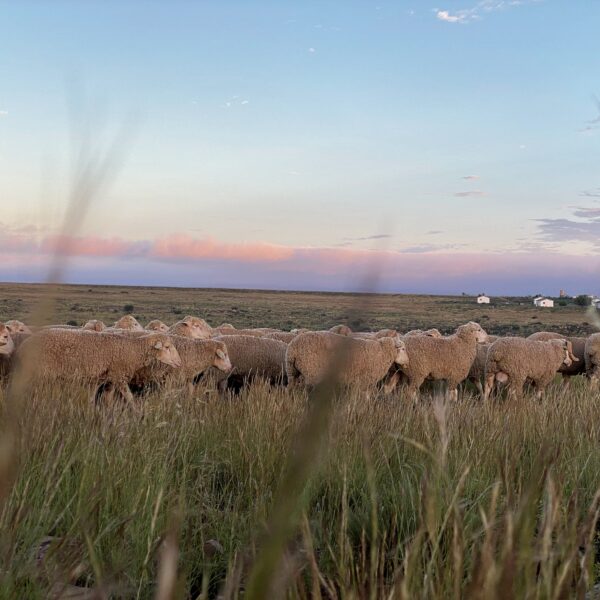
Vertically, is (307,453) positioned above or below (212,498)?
above

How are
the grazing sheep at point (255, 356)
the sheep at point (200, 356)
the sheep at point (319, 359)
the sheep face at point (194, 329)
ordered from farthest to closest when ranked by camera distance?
the sheep face at point (194, 329) → the grazing sheep at point (255, 356) → the sheep at point (200, 356) → the sheep at point (319, 359)

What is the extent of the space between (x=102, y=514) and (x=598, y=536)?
272 centimetres

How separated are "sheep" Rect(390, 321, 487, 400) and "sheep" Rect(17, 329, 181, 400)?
4.36m

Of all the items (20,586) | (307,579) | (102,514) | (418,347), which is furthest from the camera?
(418,347)

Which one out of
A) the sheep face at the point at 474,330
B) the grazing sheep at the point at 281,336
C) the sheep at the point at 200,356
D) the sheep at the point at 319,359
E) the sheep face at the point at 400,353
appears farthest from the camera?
the grazing sheep at the point at 281,336

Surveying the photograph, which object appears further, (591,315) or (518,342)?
(518,342)

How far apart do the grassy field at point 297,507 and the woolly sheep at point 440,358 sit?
5.92m

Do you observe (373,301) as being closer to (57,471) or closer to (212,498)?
(57,471)

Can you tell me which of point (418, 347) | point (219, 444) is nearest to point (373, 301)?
point (219, 444)

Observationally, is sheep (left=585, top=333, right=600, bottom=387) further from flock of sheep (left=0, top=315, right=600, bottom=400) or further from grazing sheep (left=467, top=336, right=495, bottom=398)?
grazing sheep (left=467, top=336, right=495, bottom=398)

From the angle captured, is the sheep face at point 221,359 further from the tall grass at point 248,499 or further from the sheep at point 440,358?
the tall grass at point 248,499

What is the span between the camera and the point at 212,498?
14.1 ft

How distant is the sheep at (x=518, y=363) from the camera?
1327 cm

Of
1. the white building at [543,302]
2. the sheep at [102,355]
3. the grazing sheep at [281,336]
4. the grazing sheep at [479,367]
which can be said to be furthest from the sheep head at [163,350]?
the white building at [543,302]
